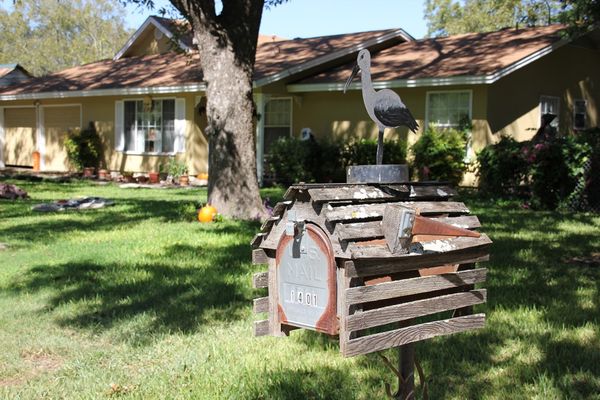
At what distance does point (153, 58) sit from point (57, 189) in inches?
302

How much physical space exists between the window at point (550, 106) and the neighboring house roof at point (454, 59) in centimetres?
148

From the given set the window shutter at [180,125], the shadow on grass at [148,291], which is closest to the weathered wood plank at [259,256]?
the shadow on grass at [148,291]

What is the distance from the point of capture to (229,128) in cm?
1069

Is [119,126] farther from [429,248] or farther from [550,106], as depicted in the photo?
[429,248]

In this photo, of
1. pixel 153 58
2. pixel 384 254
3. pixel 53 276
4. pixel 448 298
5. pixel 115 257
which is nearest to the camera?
pixel 384 254

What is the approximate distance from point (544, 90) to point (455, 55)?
7.92 ft

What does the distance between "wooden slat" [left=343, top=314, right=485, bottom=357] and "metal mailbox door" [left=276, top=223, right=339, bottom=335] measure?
10 cm

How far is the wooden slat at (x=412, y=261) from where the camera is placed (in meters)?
2.49

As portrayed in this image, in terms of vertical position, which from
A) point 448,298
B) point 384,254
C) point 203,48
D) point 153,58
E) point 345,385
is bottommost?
point 345,385

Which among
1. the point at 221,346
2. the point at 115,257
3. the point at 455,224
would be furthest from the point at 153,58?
the point at 455,224

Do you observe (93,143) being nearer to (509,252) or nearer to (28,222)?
(28,222)

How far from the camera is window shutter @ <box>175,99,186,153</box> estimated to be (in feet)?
64.2

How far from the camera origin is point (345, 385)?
13.6ft

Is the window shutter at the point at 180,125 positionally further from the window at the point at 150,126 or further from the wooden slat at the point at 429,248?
the wooden slat at the point at 429,248
